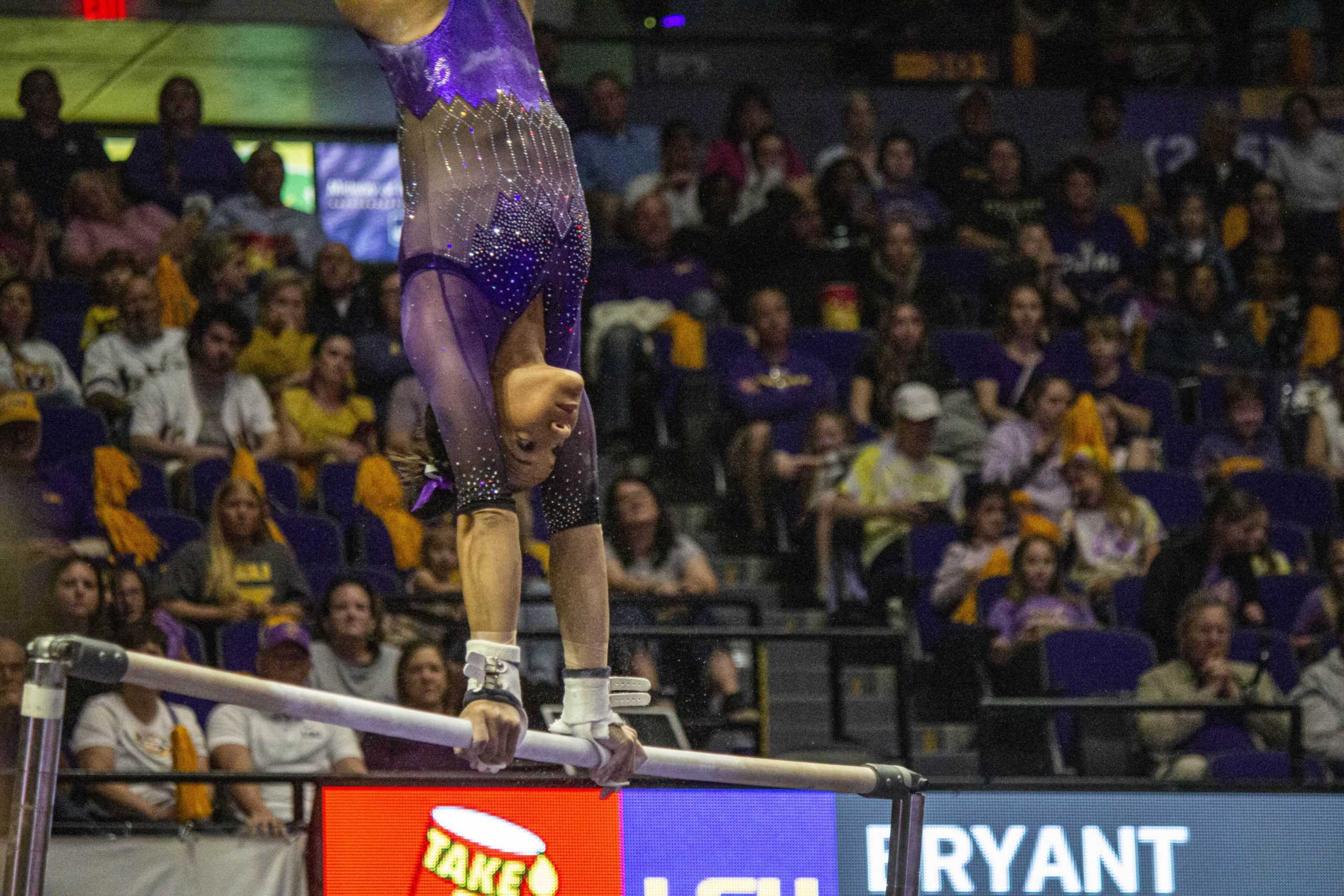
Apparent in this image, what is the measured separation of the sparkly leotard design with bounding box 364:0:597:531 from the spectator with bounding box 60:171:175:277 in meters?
5.87

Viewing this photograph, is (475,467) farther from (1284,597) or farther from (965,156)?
(965,156)

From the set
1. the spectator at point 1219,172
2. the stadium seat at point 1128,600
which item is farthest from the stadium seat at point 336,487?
the spectator at point 1219,172

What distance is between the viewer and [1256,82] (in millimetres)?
12688

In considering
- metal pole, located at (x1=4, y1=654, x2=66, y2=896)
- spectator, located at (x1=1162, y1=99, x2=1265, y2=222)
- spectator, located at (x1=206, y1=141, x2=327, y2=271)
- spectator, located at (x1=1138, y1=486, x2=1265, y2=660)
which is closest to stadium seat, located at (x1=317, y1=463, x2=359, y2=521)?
spectator, located at (x1=206, y1=141, x2=327, y2=271)

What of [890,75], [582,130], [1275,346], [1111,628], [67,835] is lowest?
[67,835]

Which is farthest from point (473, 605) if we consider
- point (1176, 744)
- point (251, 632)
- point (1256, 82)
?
point (1256, 82)

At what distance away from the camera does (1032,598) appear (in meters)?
7.47

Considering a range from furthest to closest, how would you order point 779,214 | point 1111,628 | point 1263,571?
point 779,214
point 1263,571
point 1111,628

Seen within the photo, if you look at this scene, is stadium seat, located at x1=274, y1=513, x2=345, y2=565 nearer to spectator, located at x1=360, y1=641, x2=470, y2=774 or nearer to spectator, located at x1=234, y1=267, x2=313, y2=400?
spectator, located at x1=234, y1=267, x2=313, y2=400

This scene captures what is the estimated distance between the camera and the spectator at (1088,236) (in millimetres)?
10500

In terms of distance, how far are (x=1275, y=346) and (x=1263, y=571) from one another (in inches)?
99.0

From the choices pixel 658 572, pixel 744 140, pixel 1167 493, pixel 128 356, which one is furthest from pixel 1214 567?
pixel 128 356

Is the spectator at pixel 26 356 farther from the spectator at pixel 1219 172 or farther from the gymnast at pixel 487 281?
the spectator at pixel 1219 172

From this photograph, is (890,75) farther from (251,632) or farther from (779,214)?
(251,632)
